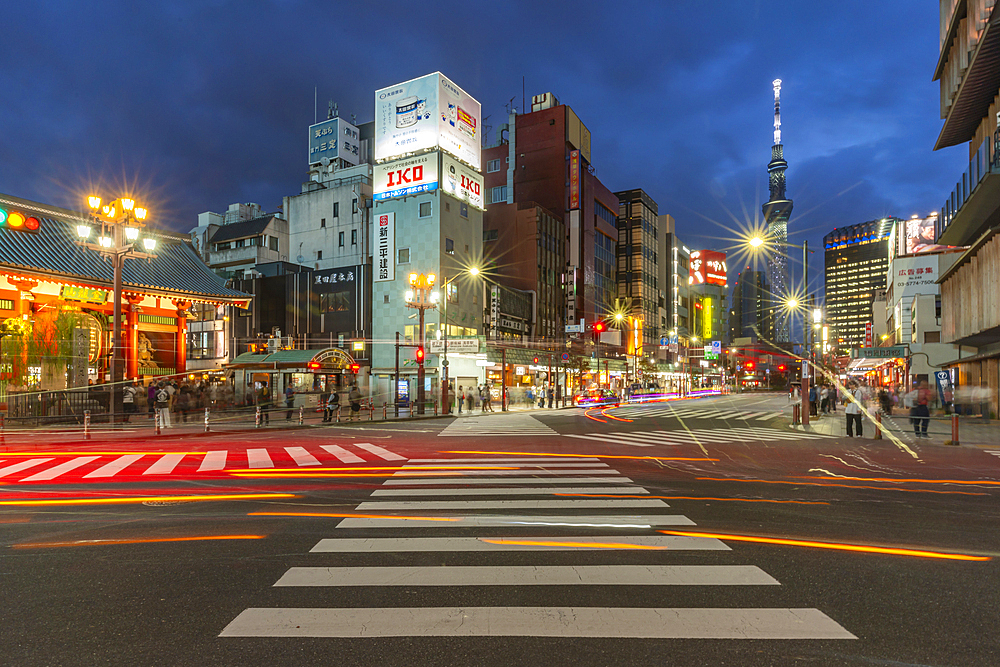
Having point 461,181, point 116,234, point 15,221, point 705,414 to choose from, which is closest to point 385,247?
point 461,181

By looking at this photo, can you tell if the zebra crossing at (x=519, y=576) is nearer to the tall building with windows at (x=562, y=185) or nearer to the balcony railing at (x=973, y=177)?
the balcony railing at (x=973, y=177)

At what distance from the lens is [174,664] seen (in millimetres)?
3746

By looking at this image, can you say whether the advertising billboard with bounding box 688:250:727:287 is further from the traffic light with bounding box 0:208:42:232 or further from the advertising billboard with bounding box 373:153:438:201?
the traffic light with bounding box 0:208:42:232

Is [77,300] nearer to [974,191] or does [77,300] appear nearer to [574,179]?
[974,191]

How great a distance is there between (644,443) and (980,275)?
17541 millimetres

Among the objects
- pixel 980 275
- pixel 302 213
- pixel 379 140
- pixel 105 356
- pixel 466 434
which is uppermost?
pixel 379 140

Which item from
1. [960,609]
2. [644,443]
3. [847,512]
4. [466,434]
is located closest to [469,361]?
[466,434]

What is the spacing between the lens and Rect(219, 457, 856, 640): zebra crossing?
14.0ft

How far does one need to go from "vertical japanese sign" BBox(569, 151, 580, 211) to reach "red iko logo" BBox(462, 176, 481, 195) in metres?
16.1

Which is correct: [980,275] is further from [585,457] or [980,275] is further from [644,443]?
[585,457]

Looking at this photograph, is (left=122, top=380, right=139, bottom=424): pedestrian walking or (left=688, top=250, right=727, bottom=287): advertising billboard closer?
(left=122, top=380, right=139, bottom=424): pedestrian walking

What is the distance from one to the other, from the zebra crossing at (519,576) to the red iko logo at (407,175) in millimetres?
51401

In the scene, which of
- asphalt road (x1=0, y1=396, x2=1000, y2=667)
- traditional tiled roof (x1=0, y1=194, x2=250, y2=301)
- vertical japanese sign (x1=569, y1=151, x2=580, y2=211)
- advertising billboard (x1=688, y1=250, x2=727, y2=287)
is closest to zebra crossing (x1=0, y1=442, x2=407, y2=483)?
asphalt road (x1=0, y1=396, x2=1000, y2=667)

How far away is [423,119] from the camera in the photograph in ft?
186
